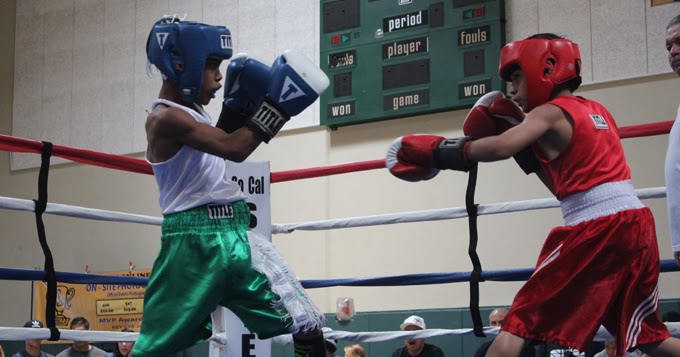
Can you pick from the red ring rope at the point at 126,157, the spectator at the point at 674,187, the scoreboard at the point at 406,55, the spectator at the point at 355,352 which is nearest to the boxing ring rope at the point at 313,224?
the red ring rope at the point at 126,157

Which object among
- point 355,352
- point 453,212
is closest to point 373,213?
point 355,352

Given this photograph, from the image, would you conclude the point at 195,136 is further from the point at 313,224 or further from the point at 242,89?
the point at 313,224

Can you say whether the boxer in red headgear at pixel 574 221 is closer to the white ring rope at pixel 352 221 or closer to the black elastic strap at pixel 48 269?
the white ring rope at pixel 352 221

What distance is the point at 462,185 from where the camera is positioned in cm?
707

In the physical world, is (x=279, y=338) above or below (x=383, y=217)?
below

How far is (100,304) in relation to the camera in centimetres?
860

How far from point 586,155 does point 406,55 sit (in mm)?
4775

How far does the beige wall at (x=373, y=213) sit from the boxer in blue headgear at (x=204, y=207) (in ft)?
14.1

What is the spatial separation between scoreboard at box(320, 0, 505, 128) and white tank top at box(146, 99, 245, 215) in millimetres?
4332

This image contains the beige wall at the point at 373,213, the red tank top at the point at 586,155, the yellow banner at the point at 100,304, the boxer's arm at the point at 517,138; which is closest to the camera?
the boxer's arm at the point at 517,138

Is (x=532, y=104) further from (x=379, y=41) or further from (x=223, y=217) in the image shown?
(x=379, y=41)

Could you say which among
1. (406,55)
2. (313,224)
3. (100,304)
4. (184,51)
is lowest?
(100,304)

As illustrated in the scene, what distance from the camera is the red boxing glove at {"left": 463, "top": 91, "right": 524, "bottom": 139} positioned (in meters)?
2.60

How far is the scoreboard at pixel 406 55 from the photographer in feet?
22.1
